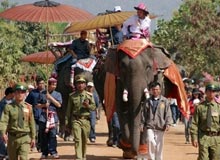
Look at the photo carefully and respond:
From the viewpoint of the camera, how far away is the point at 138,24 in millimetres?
14641

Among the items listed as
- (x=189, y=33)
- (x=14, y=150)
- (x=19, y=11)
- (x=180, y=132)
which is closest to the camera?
(x=14, y=150)

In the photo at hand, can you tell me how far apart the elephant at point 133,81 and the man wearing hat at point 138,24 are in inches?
15.9

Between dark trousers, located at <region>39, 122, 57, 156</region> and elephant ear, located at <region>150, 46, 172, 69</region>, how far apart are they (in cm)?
273

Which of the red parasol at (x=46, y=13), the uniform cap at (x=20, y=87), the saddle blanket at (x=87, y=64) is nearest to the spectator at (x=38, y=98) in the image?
the red parasol at (x=46, y=13)

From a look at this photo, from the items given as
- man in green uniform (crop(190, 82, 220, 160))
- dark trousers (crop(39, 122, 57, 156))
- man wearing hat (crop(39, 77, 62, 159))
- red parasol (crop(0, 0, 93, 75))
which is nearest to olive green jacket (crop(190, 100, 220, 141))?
man in green uniform (crop(190, 82, 220, 160))

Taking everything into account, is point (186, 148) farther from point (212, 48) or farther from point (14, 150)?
point (212, 48)

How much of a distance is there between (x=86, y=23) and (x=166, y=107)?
10.8ft

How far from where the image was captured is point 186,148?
61.9ft

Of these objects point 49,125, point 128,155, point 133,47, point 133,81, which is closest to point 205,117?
point 133,81

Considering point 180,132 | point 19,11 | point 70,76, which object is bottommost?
point 180,132

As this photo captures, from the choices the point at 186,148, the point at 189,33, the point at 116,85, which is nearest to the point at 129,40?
the point at 116,85

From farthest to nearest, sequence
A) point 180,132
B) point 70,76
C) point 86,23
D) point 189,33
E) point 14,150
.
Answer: point 189,33 < point 180,132 < point 70,76 < point 86,23 < point 14,150

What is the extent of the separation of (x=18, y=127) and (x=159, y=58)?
11.6 feet

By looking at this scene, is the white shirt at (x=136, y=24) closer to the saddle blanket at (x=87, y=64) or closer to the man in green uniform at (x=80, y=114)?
the man in green uniform at (x=80, y=114)
